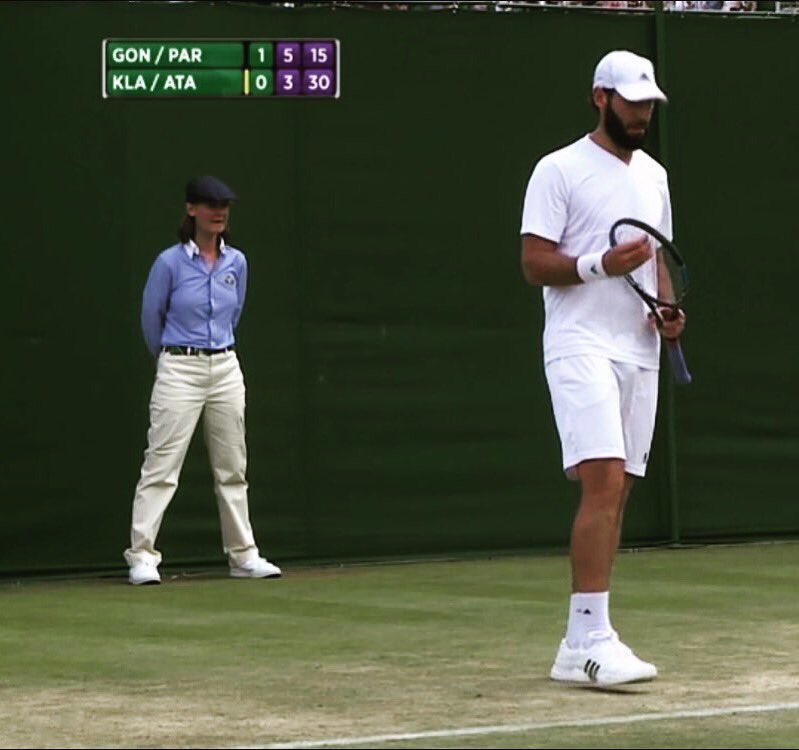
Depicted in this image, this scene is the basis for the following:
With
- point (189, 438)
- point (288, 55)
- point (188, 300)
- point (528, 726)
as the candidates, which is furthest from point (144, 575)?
point (528, 726)

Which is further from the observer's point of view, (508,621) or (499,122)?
(499,122)

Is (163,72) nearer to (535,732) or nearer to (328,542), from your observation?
(328,542)

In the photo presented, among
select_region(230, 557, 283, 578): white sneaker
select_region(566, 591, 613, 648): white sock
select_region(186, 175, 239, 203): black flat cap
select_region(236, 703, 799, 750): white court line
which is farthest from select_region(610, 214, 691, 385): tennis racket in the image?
select_region(230, 557, 283, 578): white sneaker

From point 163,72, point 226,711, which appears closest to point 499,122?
point 163,72

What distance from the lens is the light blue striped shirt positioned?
12195 mm

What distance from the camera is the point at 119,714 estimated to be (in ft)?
24.9

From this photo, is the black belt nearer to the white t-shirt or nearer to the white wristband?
the white t-shirt

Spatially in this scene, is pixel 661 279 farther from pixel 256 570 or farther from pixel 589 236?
pixel 256 570

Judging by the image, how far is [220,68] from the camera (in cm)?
1287

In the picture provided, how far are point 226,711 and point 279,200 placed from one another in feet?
18.8

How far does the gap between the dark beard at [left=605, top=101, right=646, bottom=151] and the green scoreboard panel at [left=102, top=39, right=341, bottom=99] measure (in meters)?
4.91

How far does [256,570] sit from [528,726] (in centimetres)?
552

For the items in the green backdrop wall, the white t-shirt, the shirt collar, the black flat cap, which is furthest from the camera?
the green backdrop wall

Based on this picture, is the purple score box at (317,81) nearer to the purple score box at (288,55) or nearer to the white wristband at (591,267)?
the purple score box at (288,55)
